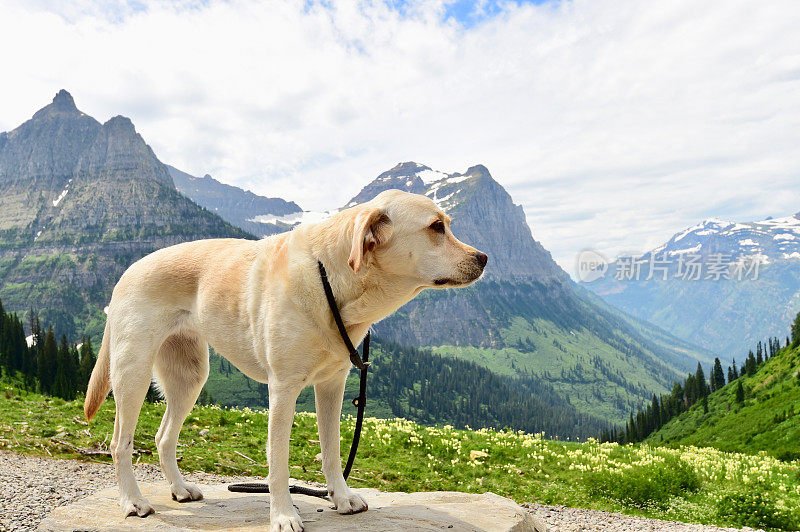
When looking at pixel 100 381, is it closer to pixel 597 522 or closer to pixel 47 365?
pixel 597 522

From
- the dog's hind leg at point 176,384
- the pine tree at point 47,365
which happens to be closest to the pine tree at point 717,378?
the pine tree at point 47,365

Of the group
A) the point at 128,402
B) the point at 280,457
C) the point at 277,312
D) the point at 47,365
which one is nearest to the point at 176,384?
the point at 128,402

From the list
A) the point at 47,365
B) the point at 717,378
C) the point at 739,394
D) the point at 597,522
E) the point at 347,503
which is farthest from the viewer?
the point at 717,378

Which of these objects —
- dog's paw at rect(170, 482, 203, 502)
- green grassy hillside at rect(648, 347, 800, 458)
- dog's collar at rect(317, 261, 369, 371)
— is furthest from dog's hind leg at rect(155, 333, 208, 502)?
green grassy hillside at rect(648, 347, 800, 458)

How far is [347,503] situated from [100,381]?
4088 millimetres

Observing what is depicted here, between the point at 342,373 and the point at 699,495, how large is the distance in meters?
13.4

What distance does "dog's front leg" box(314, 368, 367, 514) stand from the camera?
268 inches

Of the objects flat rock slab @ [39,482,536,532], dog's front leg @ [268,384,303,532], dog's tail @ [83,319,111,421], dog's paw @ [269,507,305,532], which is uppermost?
dog's tail @ [83,319,111,421]

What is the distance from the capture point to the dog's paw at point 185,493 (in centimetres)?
777

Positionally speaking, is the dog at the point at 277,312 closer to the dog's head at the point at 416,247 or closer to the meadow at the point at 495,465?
the dog's head at the point at 416,247

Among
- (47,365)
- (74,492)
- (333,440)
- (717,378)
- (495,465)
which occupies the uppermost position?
(333,440)

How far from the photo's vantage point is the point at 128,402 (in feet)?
23.0

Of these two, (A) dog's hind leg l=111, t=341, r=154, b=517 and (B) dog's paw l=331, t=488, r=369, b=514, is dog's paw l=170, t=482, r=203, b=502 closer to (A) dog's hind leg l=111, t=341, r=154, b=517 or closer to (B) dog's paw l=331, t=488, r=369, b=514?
(A) dog's hind leg l=111, t=341, r=154, b=517

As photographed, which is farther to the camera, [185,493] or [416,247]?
[185,493]
